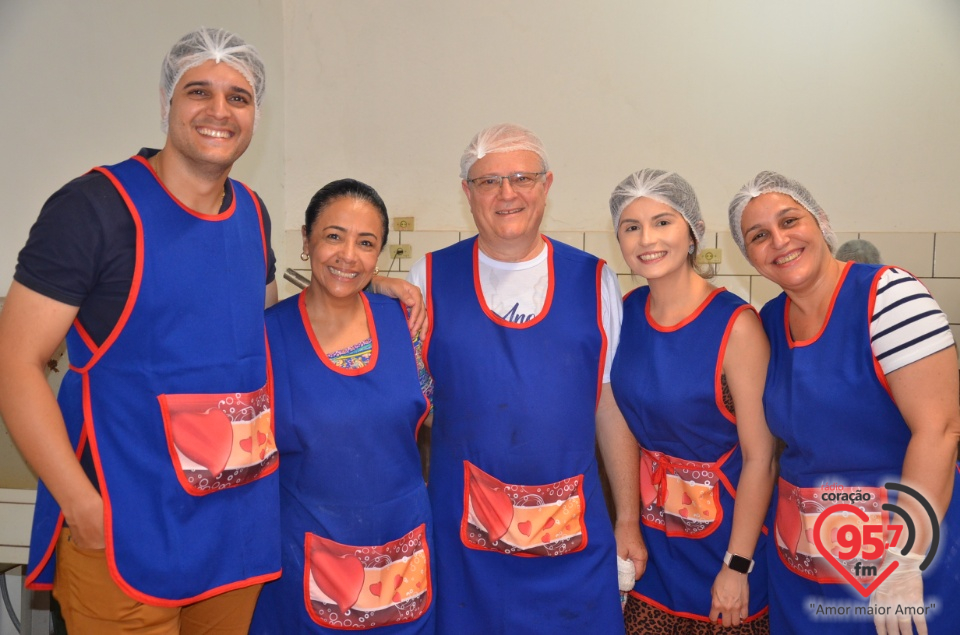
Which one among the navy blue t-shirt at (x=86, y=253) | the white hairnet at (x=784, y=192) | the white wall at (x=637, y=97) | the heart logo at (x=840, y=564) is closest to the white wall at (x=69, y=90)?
the white wall at (x=637, y=97)

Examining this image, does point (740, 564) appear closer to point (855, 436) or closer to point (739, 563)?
point (739, 563)

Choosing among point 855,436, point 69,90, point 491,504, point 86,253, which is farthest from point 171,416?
point 69,90

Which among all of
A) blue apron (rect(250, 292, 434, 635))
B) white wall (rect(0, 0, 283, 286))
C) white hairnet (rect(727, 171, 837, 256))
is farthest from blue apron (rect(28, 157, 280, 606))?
white wall (rect(0, 0, 283, 286))

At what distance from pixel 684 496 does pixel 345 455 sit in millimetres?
772

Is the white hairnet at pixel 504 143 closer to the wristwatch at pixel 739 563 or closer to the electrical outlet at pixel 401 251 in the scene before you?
the wristwatch at pixel 739 563

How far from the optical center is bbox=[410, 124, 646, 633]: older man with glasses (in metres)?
1.67

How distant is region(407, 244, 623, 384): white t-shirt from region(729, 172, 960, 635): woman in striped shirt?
374 millimetres

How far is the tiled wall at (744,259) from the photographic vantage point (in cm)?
324

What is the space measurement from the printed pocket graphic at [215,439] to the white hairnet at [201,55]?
1.80 feet

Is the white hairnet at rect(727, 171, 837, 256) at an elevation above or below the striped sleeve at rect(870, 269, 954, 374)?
above

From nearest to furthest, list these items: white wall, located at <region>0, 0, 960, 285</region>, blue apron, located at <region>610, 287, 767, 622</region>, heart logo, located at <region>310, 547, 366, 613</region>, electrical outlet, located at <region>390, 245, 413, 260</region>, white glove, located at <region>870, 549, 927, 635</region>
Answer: white glove, located at <region>870, 549, 927, 635</region> < heart logo, located at <region>310, 547, 366, 613</region> < blue apron, located at <region>610, 287, 767, 622</region> < white wall, located at <region>0, 0, 960, 285</region> < electrical outlet, located at <region>390, 245, 413, 260</region>

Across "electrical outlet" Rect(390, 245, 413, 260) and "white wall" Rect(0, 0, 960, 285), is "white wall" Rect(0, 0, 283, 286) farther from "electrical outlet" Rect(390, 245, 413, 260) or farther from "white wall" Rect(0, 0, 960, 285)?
"electrical outlet" Rect(390, 245, 413, 260)

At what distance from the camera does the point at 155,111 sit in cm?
288

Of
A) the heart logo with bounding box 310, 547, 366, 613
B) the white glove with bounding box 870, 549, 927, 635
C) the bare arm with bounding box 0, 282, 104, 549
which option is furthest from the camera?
the heart logo with bounding box 310, 547, 366, 613
